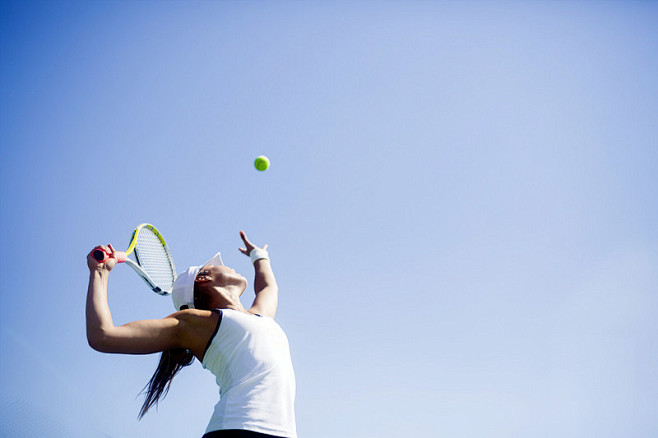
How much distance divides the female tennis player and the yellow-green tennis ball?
170 inches

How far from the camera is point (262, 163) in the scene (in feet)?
26.2

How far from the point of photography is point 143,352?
10.7 ft

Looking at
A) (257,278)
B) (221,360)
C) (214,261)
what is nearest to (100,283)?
(221,360)

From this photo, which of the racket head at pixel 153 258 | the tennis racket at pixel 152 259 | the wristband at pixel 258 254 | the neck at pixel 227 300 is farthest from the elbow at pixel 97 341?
the wristband at pixel 258 254

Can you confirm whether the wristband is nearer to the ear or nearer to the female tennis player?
the ear

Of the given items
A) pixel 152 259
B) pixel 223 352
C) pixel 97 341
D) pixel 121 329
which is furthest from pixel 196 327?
pixel 152 259

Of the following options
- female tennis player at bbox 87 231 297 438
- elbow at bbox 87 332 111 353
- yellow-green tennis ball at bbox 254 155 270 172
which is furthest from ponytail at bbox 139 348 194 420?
yellow-green tennis ball at bbox 254 155 270 172

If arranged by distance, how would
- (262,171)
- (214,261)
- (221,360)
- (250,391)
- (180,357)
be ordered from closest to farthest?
(250,391), (221,360), (180,357), (214,261), (262,171)

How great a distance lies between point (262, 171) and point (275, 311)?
3777 millimetres

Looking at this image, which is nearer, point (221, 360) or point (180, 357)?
point (221, 360)

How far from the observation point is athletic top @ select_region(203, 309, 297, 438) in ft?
10.5

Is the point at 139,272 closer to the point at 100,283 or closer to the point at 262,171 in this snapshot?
the point at 100,283

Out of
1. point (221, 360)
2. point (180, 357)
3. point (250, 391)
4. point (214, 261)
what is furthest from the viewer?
point (214, 261)

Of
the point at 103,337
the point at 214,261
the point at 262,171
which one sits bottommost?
the point at 103,337
